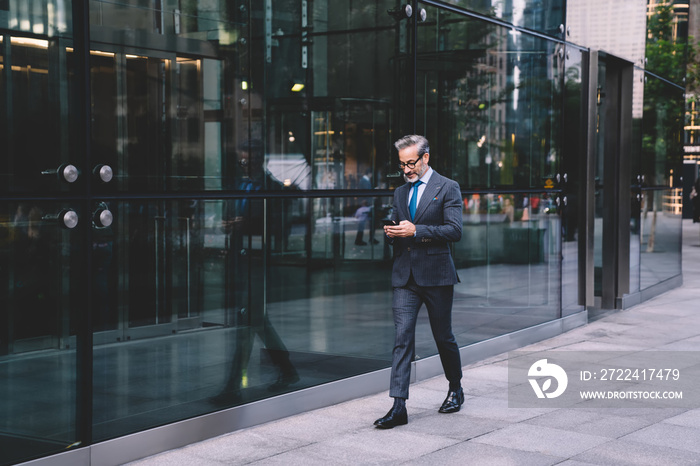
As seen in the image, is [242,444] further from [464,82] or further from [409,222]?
[464,82]

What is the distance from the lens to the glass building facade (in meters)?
5.27

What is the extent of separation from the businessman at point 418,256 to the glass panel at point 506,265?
8.43 ft

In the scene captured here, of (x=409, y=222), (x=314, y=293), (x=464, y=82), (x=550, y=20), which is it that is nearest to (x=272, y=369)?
(x=314, y=293)

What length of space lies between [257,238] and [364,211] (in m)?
1.33

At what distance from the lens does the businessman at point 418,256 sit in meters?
6.35

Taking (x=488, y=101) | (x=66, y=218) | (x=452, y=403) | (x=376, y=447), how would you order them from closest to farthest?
(x=66, y=218) → (x=376, y=447) → (x=452, y=403) → (x=488, y=101)

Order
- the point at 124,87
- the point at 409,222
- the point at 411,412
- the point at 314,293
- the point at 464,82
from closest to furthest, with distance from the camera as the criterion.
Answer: the point at 124,87, the point at 409,222, the point at 411,412, the point at 314,293, the point at 464,82

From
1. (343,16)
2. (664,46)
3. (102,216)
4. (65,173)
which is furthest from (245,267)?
(664,46)

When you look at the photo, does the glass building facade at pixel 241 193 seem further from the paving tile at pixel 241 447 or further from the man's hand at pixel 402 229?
the man's hand at pixel 402 229

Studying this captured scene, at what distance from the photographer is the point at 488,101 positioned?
375 inches

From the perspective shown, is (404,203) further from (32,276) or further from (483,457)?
(32,276)

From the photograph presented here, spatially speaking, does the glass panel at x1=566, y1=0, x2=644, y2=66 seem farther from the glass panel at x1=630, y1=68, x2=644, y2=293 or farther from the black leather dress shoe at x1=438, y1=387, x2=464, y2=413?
the black leather dress shoe at x1=438, y1=387, x2=464, y2=413

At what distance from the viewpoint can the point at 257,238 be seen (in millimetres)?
6684

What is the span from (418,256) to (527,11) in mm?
4678
